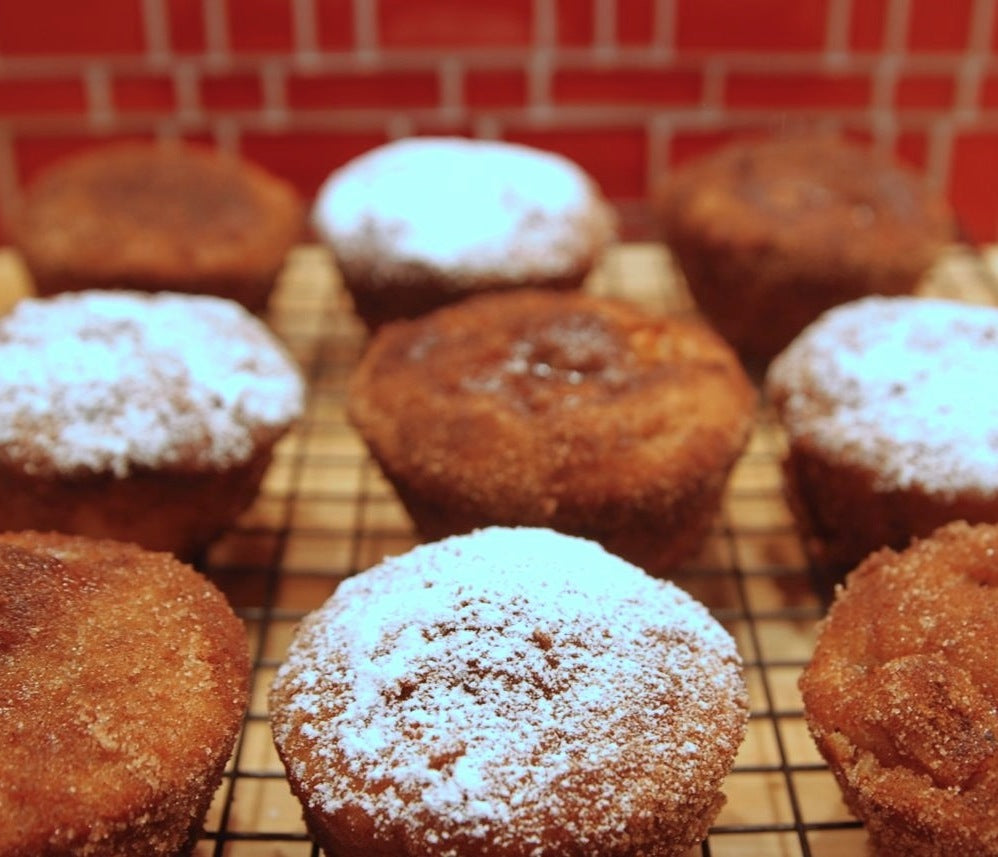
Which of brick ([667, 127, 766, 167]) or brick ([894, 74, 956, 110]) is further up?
brick ([894, 74, 956, 110])

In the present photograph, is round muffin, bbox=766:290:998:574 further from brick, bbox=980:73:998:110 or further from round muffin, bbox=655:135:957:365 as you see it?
brick, bbox=980:73:998:110

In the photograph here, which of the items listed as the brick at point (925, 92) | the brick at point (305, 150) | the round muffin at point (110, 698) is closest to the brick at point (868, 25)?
the brick at point (925, 92)

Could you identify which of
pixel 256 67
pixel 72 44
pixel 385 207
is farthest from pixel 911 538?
pixel 72 44

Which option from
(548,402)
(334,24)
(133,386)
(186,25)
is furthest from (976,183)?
(133,386)

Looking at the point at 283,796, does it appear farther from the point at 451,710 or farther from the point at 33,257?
the point at 33,257

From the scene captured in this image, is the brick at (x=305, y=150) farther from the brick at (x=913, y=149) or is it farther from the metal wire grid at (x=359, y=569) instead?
the brick at (x=913, y=149)

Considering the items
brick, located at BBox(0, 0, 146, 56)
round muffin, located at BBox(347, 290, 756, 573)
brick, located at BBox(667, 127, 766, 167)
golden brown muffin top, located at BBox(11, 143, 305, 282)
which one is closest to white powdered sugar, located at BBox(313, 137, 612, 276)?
golden brown muffin top, located at BBox(11, 143, 305, 282)
